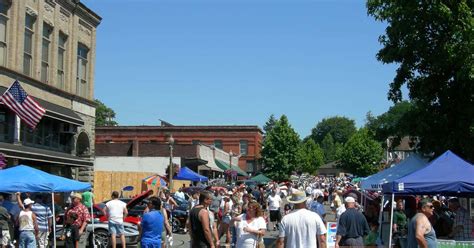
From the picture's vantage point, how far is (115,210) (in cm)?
1636

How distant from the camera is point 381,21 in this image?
21469mm

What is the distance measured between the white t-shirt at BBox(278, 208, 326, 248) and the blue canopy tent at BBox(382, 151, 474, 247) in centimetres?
515

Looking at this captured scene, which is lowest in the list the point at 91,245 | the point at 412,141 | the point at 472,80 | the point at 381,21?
the point at 91,245

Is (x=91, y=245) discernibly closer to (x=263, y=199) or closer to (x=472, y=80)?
(x=472, y=80)

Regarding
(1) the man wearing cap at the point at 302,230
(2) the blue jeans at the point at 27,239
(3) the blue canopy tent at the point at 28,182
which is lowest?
(2) the blue jeans at the point at 27,239

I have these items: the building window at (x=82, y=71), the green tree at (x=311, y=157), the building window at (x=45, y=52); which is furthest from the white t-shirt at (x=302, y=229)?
the green tree at (x=311, y=157)

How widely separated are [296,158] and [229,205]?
6146 centimetres

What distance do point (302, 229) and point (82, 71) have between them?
28270 millimetres

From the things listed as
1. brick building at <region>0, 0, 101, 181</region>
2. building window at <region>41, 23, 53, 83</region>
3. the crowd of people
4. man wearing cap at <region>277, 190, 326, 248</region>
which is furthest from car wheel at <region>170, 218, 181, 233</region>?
man wearing cap at <region>277, 190, 326, 248</region>

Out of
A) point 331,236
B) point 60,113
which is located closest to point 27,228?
point 331,236

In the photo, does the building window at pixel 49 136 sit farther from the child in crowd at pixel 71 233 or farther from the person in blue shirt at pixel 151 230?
the person in blue shirt at pixel 151 230

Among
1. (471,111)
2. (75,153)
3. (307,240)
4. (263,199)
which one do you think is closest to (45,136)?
(75,153)

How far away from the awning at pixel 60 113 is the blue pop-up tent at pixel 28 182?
1263 cm

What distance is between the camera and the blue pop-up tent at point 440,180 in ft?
42.2
